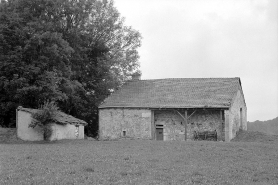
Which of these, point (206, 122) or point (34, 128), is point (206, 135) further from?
point (34, 128)

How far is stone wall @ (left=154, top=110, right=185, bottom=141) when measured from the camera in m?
37.7

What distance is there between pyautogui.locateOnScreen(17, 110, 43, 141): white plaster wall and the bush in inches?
34.2

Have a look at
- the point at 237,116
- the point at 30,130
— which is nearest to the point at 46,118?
the point at 30,130

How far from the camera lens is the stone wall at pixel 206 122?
119 ft

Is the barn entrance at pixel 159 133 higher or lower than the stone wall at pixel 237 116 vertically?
lower

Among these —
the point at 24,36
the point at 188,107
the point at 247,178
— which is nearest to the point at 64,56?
the point at 24,36

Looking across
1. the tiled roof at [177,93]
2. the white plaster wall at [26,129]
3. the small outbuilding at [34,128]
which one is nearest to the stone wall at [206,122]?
the tiled roof at [177,93]

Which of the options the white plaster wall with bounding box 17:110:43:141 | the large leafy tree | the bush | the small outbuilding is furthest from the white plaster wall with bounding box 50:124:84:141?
the large leafy tree

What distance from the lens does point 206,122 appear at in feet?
121

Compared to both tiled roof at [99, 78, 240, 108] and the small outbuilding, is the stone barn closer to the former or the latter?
tiled roof at [99, 78, 240, 108]

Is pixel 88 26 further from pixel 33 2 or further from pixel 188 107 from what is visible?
pixel 188 107

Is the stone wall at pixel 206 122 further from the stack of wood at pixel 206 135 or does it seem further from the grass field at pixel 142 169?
the grass field at pixel 142 169

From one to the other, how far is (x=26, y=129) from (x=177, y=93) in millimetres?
14540

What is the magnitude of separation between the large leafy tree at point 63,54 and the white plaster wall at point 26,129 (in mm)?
2390
